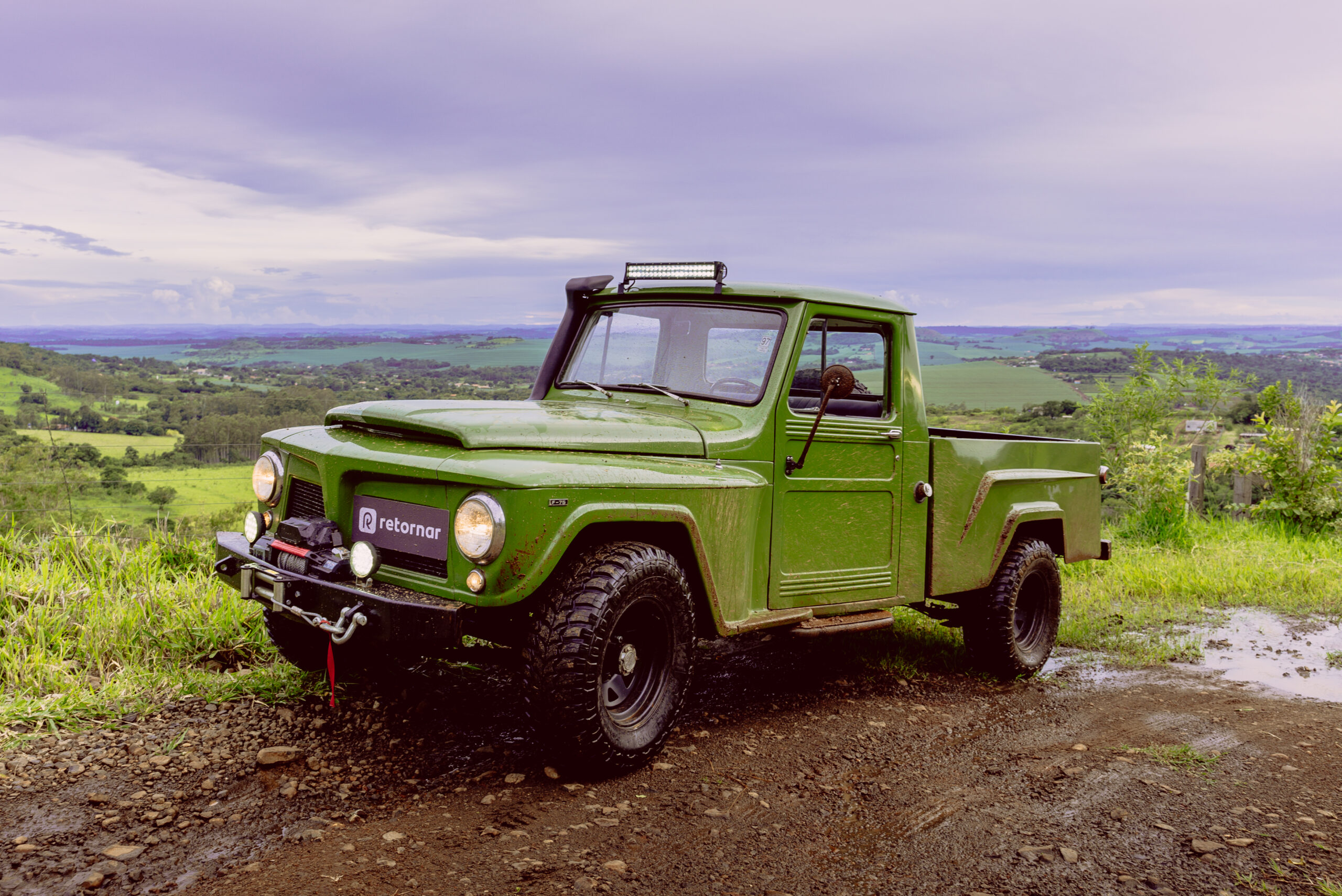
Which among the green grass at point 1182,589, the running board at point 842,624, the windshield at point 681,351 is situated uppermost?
the windshield at point 681,351

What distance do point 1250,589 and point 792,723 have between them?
18.2 ft

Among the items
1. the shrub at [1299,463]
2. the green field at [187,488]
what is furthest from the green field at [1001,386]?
the green field at [187,488]

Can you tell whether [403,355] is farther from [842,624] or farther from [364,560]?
[364,560]

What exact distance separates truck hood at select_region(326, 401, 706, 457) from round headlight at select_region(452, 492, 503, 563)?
30cm

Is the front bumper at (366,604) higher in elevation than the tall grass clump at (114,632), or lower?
higher

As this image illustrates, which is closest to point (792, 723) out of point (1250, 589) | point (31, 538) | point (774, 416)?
point (774, 416)

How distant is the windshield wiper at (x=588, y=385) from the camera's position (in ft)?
16.2

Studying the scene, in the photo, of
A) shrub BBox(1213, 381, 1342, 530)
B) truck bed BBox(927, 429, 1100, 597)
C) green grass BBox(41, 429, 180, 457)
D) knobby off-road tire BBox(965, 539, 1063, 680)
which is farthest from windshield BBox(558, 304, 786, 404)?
green grass BBox(41, 429, 180, 457)

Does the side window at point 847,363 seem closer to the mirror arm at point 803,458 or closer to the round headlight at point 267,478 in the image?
the mirror arm at point 803,458

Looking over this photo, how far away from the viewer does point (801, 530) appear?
14.8 ft

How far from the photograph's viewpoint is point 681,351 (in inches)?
192

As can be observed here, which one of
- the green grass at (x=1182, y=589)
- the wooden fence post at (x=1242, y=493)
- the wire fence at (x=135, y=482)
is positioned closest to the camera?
the green grass at (x=1182, y=589)

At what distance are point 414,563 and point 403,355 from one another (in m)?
16.8

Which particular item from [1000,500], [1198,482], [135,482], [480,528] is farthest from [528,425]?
[135,482]
